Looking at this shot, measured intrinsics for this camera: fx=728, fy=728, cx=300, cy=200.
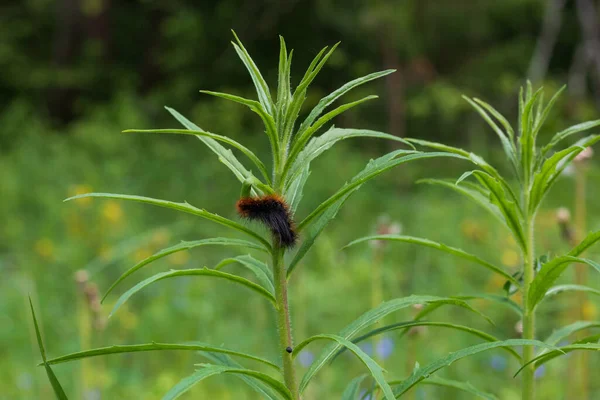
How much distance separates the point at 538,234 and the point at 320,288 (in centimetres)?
99

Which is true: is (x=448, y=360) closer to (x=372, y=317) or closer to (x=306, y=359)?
(x=372, y=317)

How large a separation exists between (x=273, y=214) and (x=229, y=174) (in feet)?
15.5

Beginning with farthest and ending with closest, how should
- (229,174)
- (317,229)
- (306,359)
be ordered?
(229,174), (306,359), (317,229)

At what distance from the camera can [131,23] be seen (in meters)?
8.62

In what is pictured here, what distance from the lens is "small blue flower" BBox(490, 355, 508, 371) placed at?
2.13 m

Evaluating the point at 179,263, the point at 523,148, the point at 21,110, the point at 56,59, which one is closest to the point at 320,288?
the point at 179,263

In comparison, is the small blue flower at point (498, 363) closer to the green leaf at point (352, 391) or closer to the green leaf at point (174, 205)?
the green leaf at point (352, 391)

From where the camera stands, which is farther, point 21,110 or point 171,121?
point 21,110

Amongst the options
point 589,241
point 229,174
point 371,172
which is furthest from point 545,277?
point 229,174

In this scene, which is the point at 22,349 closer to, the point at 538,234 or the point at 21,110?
the point at 538,234

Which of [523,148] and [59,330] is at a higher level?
[59,330]

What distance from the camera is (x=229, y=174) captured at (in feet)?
17.2

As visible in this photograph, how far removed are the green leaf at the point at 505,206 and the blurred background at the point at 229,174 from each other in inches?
20.9

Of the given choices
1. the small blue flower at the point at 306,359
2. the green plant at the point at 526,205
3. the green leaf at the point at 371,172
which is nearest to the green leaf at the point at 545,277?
the green plant at the point at 526,205
